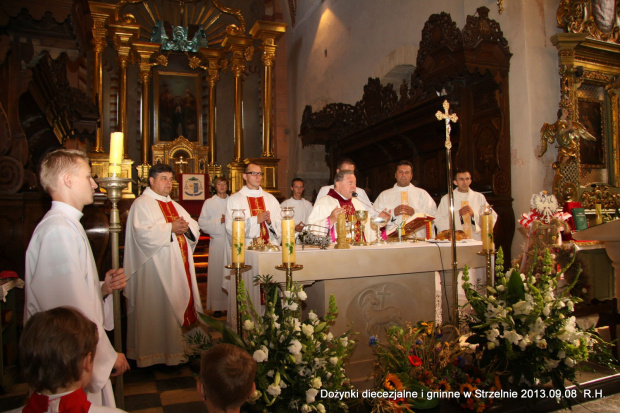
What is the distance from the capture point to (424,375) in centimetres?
284

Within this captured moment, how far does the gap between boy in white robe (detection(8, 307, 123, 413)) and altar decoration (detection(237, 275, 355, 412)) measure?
0.92 metres

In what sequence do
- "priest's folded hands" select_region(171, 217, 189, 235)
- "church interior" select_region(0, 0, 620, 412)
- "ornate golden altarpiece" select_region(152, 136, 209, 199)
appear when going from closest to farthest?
1. "priest's folded hands" select_region(171, 217, 189, 235)
2. "church interior" select_region(0, 0, 620, 412)
3. "ornate golden altarpiece" select_region(152, 136, 209, 199)

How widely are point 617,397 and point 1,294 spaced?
444cm

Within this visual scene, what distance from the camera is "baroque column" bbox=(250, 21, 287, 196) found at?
11.6 meters

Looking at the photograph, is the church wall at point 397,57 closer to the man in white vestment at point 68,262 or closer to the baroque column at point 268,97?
the baroque column at point 268,97

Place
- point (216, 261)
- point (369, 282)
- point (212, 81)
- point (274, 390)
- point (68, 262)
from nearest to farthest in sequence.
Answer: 1. point (68, 262)
2. point (274, 390)
3. point (369, 282)
4. point (216, 261)
5. point (212, 81)

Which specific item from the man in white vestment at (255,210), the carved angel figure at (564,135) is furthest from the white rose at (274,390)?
the carved angel figure at (564,135)

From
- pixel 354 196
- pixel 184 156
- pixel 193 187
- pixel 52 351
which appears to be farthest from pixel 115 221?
pixel 184 156

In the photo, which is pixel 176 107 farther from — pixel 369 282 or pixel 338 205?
pixel 369 282

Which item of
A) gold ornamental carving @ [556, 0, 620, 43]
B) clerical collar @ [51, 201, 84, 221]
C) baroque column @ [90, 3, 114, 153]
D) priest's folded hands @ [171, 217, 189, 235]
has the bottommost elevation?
priest's folded hands @ [171, 217, 189, 235]

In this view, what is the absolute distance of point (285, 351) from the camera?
2430mm

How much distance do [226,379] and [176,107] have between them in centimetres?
1301

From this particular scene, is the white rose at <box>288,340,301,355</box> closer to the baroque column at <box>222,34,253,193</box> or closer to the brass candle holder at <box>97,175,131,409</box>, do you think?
the brass candle holder at <box>97,175,131,409</box>

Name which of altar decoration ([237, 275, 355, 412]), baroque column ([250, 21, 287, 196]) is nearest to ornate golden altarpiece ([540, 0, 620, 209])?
altar decoration ([237, 275, 355, 412])
